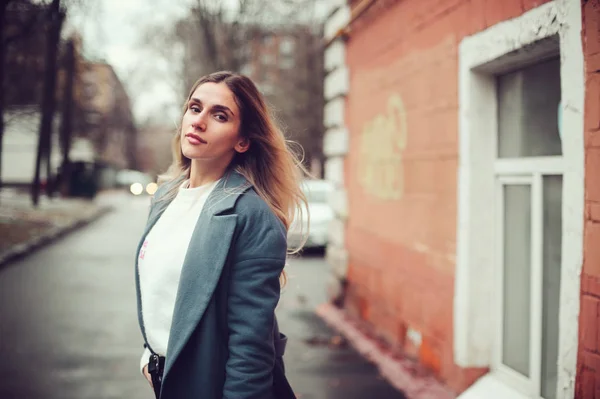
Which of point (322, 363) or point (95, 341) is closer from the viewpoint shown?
point (322, 363)

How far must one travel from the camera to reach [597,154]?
2521 mm

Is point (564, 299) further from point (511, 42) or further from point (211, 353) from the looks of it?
point (211, 353)

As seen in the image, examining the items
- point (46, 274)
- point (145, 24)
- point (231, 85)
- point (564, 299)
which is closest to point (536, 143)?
point (564, 299)

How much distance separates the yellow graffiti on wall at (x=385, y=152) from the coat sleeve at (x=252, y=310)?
3.30 m

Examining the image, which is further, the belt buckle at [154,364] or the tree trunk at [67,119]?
the tree trunk at [67,119]

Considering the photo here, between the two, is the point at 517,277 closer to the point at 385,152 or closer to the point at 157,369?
the point at 385,152

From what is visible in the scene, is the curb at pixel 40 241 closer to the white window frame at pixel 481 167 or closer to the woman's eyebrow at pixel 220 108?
the white window frame at pixel 481 167

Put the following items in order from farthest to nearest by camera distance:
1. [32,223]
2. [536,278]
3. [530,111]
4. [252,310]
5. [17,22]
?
1. [32,223]
2. [17,22]
3. [530,111]
4. [536,278]
5. [252,310]

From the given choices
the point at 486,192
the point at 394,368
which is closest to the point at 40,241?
the point at 394,368

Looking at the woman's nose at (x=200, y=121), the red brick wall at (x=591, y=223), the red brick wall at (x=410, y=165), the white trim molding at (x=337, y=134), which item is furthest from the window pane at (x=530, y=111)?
the white trim molding at (x=337, y=134)

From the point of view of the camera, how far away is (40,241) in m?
13.8

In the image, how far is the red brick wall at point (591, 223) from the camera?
99.1 inches

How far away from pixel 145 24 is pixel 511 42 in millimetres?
20284

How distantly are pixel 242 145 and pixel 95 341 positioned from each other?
4692 mm
